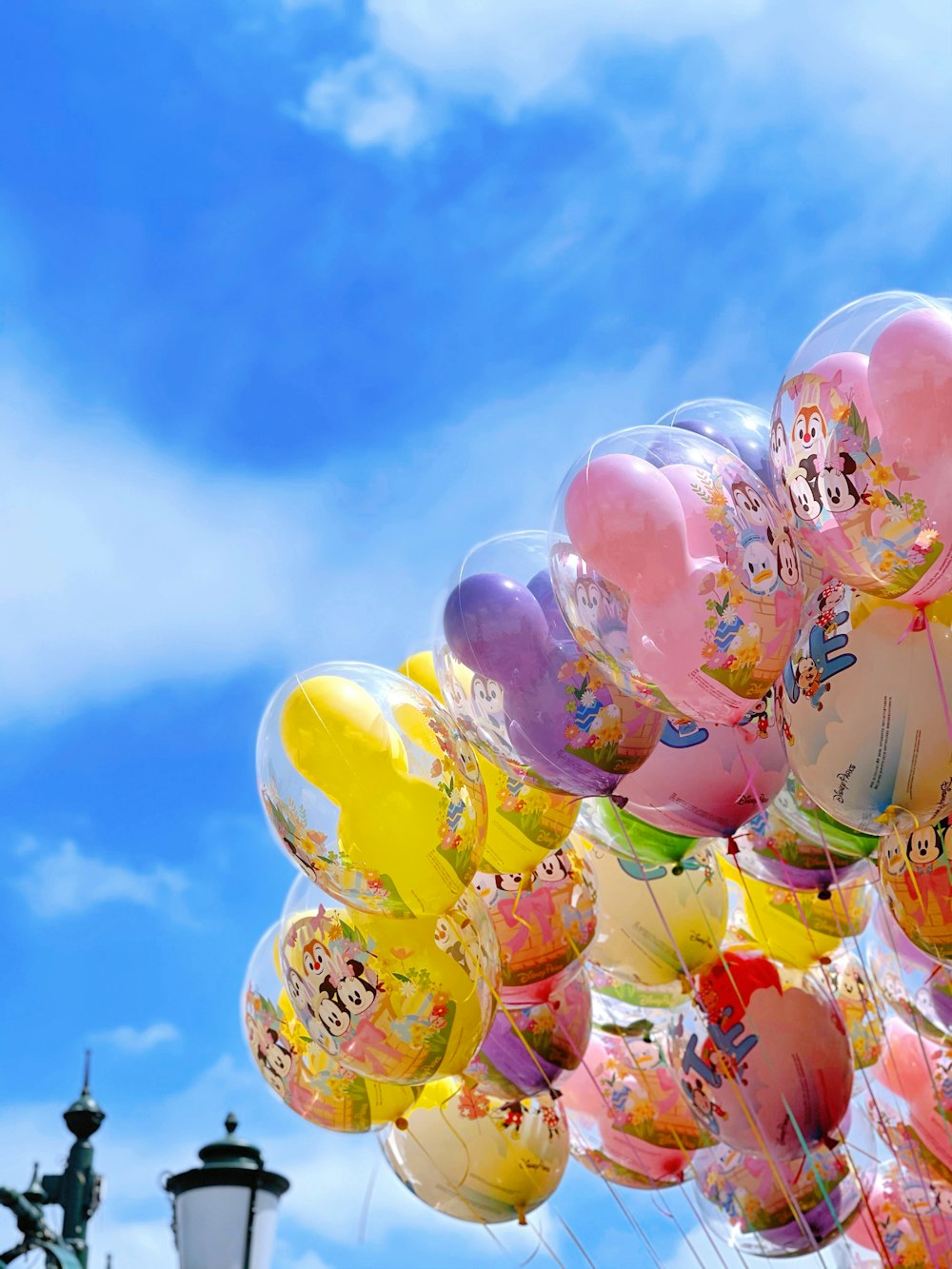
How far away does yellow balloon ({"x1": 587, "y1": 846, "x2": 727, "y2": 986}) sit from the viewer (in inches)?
181

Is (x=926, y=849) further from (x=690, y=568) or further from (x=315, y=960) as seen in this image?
(x=315, y=960)

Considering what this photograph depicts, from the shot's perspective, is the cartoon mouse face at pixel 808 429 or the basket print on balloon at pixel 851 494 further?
the cartoon mouse face at pixel 808 429

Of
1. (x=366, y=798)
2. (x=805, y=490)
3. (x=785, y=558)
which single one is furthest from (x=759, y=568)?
(x=366, y=798)

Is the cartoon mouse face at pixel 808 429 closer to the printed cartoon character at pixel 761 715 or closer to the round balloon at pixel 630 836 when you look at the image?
the printed cartoon character at pixel 761 715

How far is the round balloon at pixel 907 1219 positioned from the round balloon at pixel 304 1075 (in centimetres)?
185

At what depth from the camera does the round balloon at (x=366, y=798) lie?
352cm

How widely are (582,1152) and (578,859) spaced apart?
4.26 feet

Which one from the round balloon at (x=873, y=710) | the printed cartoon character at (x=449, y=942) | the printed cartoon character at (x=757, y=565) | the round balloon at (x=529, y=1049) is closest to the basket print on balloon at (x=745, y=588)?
the printed cartoon character at (x=757, y=565)

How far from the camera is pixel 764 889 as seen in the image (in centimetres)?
493

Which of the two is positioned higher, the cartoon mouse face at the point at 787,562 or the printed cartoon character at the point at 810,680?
the cartoon mouse face at the point at 787,562

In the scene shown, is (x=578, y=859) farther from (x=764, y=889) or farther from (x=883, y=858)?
(x=883, y=858)

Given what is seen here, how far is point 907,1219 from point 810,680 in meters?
2.61

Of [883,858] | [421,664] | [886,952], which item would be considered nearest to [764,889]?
[886,952]

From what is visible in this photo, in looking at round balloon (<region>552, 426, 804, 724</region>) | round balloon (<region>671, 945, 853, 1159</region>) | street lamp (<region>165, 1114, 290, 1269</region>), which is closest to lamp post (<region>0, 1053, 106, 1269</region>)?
street lamp (<region>165, 1114, 290, 1269</region>)
